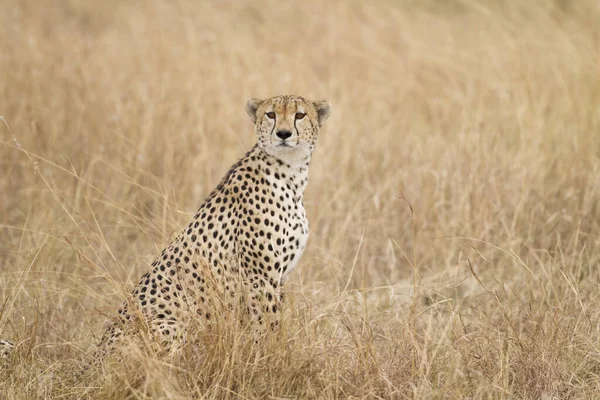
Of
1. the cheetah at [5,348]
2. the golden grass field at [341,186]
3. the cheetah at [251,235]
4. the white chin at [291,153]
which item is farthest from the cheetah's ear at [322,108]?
the cheetah at [5,348]

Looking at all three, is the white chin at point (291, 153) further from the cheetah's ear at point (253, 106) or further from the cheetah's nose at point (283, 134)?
the cheetah's ear at point (253, 106)

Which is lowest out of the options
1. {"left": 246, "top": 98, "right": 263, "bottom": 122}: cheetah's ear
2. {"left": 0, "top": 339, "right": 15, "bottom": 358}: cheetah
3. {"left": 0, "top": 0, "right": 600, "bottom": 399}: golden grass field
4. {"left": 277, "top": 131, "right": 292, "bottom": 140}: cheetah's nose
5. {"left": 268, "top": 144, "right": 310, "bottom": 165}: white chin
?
{"left": 0, "top": 339, "right": 15, "bottom": 358}: cheetah

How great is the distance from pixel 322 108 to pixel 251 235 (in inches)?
23.3

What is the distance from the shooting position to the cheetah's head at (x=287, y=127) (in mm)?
3500

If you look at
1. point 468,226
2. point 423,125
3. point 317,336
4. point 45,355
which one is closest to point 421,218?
point 468,226

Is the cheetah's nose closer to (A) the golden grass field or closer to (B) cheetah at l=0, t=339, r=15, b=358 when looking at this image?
(A) the golden grass field

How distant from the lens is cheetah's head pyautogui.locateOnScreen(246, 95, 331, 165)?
350 cm

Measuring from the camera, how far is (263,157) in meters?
3.62

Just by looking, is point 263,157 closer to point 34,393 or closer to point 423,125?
point 34,393

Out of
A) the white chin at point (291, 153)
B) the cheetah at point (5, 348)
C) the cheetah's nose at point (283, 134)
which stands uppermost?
the cheetah's nose at point (283, 134)

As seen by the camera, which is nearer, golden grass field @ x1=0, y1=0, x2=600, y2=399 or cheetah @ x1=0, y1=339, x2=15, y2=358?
golden grass field @ x1=0, y1=0, x2=600, y2=399

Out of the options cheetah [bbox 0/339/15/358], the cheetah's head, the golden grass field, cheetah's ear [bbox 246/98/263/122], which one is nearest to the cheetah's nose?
the cheetah's head

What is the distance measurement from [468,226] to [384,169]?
938 millimetres

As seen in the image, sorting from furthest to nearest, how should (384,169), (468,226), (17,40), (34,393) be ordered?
(17,40), (384,169), (468,226), (34,393)
